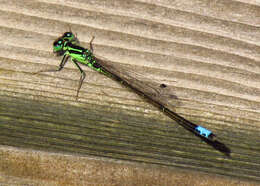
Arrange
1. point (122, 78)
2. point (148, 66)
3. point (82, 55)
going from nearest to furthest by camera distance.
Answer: point (148, 66)
point (122, 78)
point (82, 55)

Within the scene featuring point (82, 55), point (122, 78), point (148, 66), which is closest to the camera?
point (148, 66)

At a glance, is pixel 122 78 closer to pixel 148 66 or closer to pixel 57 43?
pixel 148 66

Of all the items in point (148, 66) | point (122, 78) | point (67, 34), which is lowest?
point (122, 78)

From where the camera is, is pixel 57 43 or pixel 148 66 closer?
pixel 148 66

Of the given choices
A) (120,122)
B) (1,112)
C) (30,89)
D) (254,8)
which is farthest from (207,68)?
(1,112)

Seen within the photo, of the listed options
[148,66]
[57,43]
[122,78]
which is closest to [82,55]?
[57,43]

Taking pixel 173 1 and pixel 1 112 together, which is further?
pixel 173 1

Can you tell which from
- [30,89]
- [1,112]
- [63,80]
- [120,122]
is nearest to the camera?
[1,112]

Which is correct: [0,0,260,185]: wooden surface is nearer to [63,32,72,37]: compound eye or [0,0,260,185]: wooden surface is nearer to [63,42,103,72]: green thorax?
[63,32,72,37]: compound eye

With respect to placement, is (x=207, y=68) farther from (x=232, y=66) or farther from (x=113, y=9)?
(x=113, y=9)

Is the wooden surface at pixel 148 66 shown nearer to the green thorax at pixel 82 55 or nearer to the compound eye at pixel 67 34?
the compound eye at pixel 67 34
